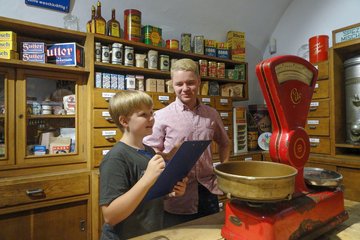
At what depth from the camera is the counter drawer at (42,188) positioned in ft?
5.65

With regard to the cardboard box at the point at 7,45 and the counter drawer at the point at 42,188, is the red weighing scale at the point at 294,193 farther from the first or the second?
the cardboard box at the point at 7,45

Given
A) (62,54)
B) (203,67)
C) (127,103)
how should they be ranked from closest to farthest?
1. (127,103)
2. (62,54)
3. (203,67)

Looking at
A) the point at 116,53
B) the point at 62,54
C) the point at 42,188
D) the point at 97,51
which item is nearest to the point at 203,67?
the point at 116,53

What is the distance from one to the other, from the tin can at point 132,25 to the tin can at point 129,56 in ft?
0.34

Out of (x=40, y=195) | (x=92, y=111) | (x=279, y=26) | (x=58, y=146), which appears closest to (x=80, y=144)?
(x=58, y=146)

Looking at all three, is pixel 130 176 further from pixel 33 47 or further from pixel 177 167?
pixel 33 47

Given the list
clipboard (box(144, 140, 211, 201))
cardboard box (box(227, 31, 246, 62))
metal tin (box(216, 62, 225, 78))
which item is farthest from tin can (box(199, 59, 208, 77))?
clipboard (box(144, 140, 211, 201))

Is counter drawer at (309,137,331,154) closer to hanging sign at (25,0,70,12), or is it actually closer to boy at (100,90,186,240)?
boy at (100,90,186,240)

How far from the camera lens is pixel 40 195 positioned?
71.9 inches

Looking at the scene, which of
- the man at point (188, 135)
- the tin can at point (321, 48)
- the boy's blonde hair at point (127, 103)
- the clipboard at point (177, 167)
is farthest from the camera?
the tin can at point (321, 48)

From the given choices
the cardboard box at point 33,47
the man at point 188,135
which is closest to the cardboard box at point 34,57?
the cardboard box at point 33,47

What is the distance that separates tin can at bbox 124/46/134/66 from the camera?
2297mm

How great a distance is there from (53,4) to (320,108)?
2703 mm

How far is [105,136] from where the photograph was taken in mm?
2131
